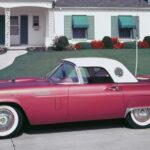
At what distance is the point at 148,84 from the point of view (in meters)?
8.08

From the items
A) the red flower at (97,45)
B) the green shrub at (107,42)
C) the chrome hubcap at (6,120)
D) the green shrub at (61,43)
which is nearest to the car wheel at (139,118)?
the chrome hubcap at (6,120)

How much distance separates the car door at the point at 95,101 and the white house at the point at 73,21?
847 inches

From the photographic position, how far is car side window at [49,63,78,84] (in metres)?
7.77

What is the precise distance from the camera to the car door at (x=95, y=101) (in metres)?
7.56

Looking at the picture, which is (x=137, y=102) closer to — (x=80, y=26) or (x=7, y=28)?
(x=7, y=28)

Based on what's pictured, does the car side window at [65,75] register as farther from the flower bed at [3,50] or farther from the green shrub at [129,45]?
the green shrub at [129,45]

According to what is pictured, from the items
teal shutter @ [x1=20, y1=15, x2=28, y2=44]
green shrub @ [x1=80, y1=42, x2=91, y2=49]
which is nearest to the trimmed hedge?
green shrub @ [x1=80, y1=42, x2=91, y2=49]

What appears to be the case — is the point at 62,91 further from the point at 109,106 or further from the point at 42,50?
the point at 42,50

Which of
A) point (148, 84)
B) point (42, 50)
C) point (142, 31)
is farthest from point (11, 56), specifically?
point (148, 84)

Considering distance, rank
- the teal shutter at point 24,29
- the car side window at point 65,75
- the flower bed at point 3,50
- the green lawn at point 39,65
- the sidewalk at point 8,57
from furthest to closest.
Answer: the teal shutter at point 24,29, the flower bed at point 3,50, the sidewalk at point 8,57, the green lawn at point 39,65, the car side window at point 65,75

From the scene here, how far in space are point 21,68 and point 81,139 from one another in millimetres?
11722

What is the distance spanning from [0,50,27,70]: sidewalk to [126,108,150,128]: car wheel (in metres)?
12.1

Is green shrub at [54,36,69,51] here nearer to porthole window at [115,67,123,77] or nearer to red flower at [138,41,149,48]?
red flower at [138,41,149,48]

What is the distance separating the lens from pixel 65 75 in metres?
7.89
